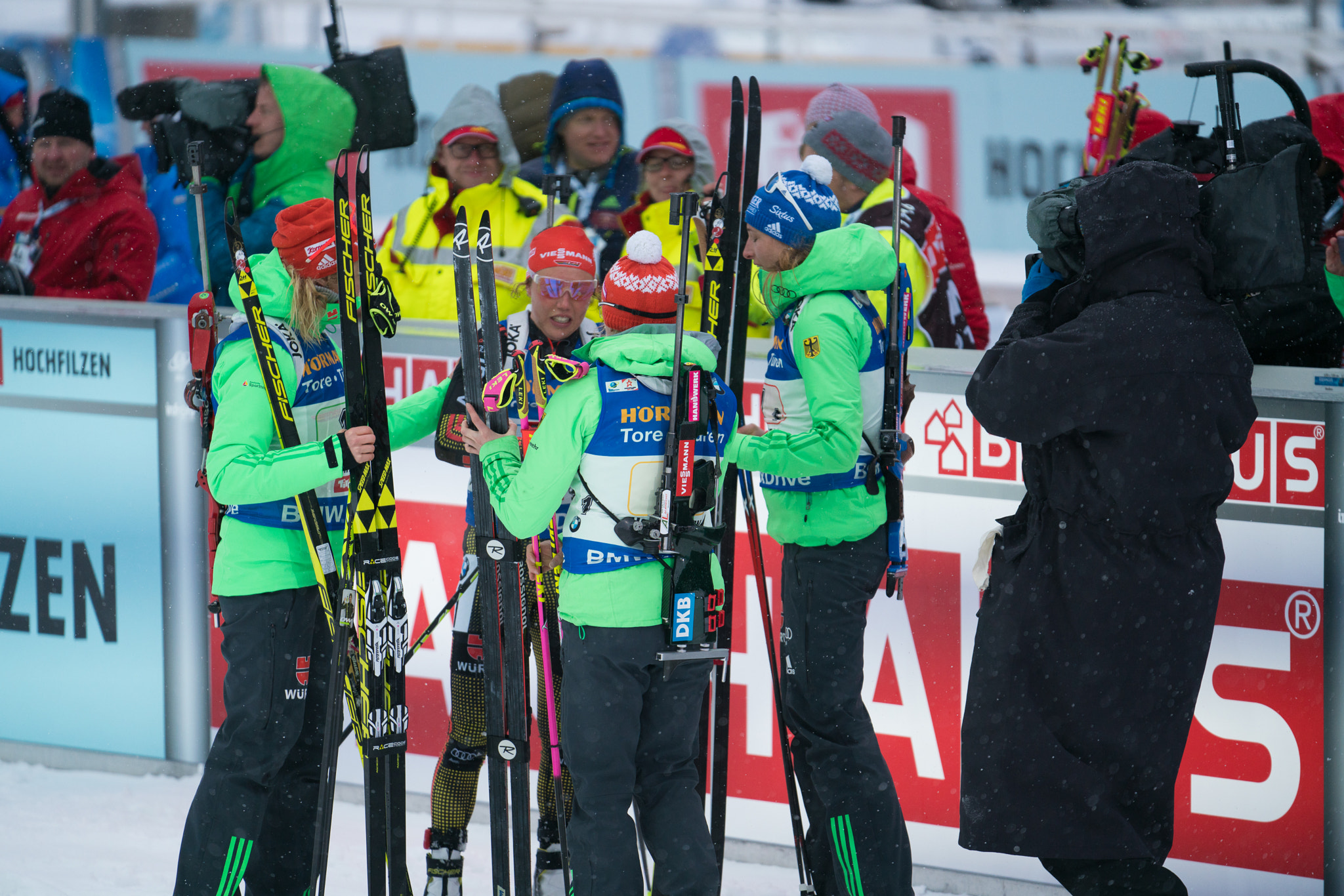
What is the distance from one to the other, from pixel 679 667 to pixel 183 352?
2.35 metres

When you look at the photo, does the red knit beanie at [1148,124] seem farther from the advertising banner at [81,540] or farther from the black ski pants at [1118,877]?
the advertising banner at [81,540]

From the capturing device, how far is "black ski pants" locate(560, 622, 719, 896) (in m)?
2.61

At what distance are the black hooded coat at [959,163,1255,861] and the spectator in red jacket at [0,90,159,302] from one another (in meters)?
3.76

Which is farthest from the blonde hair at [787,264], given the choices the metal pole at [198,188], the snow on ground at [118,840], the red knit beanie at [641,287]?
the snow on ground at [118,840]

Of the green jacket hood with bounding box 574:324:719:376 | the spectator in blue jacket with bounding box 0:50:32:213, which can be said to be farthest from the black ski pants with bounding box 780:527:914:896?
the spectator in blue jacket with bounding box 0:50:32:213

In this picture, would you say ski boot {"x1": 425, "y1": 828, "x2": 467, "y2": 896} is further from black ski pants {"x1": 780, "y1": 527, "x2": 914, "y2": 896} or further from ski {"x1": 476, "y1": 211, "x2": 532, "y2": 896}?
black ski pants {"x1": 780, "y1": 527, "x2": 914, "y2": 896}

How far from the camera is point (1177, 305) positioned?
7.77 ft

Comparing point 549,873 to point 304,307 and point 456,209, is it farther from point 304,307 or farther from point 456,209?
point 456,209

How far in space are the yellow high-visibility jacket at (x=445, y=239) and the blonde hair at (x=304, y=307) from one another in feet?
5.09

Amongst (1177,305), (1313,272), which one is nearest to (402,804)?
(1177,305)

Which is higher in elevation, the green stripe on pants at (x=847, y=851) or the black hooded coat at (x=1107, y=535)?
the black hooded coat at (x=1107, y=535)

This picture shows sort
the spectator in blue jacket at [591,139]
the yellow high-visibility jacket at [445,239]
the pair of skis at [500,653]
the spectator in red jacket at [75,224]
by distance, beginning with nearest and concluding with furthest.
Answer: the pair of skis at [500,653], the yellow high-visibility jacket at [445,239], the spectator in blue jacket at [591,139], the spectator in red jacket at [75,224]

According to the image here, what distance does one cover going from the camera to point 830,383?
9.38ft

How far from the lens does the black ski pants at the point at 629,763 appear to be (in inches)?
103
